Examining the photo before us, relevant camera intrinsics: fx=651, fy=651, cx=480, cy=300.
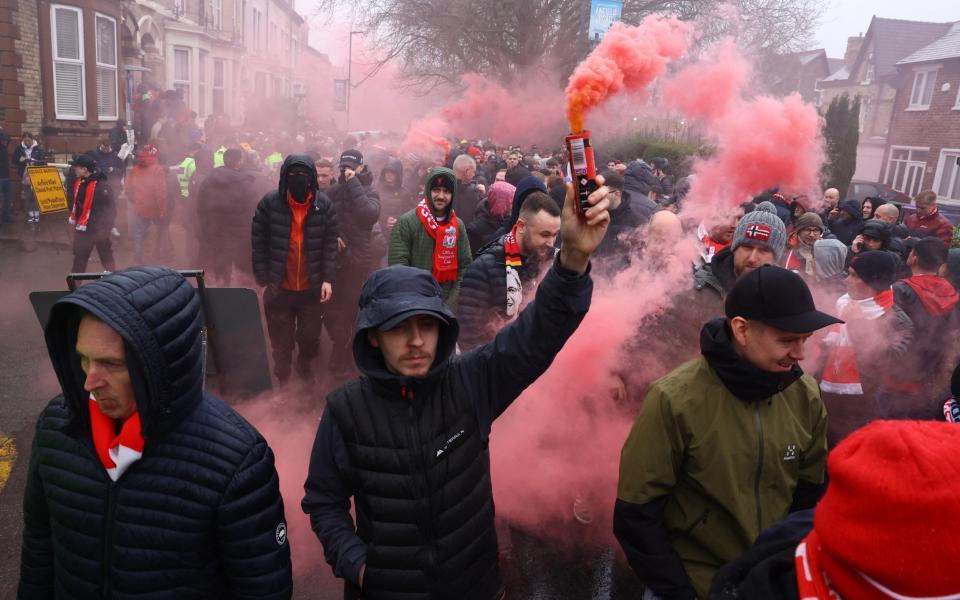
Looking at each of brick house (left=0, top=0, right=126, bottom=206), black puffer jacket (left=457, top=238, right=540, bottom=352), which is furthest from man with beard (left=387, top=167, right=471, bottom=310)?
brick house (left=0, top=0, right=126, bottom=206)

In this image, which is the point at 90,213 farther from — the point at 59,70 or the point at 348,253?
the point at 59,70

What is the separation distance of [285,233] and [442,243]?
1406 millimetres

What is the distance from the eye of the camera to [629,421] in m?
4.07

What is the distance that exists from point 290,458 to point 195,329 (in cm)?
306

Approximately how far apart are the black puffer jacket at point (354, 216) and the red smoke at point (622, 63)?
3.24 metres

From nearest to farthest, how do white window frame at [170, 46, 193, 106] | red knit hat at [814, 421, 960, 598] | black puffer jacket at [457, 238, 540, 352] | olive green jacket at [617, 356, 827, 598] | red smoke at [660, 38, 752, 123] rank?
red knit hat at [814, 421, 960, 598]
olive green jacket at [617, 356, 827, 598]
black puffer jacket at [457, 238, 540, 352]
red smoke at [660, 38, 752, 123]
white window frame at [170, 46, 193, 106]

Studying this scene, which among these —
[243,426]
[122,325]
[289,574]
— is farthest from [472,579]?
[122,325]

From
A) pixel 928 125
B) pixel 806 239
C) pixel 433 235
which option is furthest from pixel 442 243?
pixel 928 125

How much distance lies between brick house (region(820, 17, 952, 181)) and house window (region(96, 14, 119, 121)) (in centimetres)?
3277

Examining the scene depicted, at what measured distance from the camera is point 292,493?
166 inches

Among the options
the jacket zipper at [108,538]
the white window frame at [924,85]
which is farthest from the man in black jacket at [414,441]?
the white window frame at [924,85]

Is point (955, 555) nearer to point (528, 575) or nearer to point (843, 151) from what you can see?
point (528, 575)

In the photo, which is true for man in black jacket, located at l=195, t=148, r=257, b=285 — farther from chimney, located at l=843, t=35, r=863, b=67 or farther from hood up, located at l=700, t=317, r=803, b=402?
chimney, located at l=843, t=35, r=863, b=67

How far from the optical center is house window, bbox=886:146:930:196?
27703 mm
